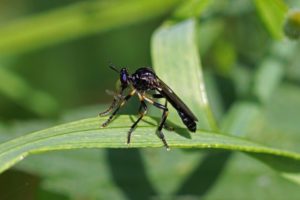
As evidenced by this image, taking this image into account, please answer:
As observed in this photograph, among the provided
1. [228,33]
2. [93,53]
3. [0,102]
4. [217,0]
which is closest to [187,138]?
[217,0]

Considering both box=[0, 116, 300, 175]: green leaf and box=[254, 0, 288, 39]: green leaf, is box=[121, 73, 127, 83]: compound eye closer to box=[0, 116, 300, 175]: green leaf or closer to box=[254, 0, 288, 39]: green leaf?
box=[0, 116, 300, 175]: green leaf

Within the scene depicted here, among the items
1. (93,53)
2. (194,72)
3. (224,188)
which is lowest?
(224,188)

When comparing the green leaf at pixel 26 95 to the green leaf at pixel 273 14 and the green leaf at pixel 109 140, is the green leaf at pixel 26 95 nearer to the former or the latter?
the green leaf at pixel 273 14

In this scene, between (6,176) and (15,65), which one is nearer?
(6,176)

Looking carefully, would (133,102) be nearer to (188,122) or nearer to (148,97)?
(148,97)

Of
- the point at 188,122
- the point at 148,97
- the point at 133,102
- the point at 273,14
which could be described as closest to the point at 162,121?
the point at 188,122

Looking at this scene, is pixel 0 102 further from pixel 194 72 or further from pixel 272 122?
pixel 194 72

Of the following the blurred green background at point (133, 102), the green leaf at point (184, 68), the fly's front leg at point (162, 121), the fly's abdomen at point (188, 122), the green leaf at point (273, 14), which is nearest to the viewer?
the fly's front leg at point (162, 121)

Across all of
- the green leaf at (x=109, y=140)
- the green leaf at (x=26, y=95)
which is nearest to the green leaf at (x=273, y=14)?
the green leaf at (x=109, y=140)
